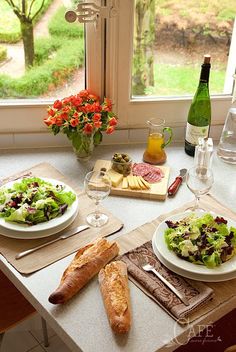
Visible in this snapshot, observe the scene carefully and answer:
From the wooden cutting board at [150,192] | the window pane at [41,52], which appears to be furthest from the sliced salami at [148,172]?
the window pane at [41,52]

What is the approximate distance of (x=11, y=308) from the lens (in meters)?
1.42

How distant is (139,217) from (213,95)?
0.64m

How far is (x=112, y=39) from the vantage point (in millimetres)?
1542

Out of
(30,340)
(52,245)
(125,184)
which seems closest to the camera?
(52,245)

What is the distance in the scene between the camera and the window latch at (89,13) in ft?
4.77

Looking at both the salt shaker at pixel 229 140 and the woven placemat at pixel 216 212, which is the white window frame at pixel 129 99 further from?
the woven placemat at pixel 216 212

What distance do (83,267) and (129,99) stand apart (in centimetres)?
78

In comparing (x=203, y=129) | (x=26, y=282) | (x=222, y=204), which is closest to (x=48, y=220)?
(x=26, y=282)

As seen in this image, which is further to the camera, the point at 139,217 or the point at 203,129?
the point at 203,129

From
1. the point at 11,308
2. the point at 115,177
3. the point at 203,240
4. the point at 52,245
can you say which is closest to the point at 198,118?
the point at 115,177

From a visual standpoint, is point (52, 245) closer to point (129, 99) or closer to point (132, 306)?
point (132, 306)

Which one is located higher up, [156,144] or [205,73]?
[205,73]

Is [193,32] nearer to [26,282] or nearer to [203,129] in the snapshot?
[203,129]

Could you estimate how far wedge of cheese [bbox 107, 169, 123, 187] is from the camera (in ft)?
4.66
